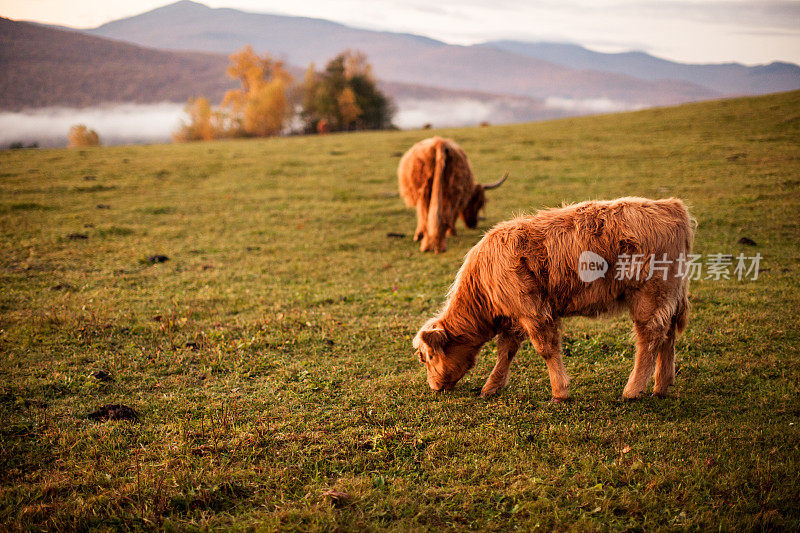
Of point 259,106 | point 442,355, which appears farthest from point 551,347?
point 259,106

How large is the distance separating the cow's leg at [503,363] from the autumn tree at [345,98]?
53.4 meters

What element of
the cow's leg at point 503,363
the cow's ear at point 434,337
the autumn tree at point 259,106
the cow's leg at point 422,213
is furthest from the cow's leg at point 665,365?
the autumn tree at point 259,106

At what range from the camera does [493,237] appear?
561 centimetres

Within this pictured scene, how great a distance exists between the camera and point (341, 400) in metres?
5.73

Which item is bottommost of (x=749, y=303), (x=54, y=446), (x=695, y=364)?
(x=54, y=446)

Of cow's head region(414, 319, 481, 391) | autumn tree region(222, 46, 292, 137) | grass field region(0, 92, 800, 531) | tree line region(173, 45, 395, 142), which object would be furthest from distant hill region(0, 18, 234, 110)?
cow's head region(414, 319, 481, 391)

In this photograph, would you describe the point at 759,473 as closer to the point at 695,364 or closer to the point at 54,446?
the point at 695,364

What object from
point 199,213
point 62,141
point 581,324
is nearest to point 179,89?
point 62,141

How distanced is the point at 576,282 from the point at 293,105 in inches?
2258

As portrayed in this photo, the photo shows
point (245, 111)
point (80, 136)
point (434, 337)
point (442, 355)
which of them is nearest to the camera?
point (434, 337)

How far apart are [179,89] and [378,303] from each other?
212207 mm

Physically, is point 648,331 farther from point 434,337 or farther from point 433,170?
point 433,170

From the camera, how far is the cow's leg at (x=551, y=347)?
530 centimetres

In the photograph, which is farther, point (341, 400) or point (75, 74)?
point (75, 74)
